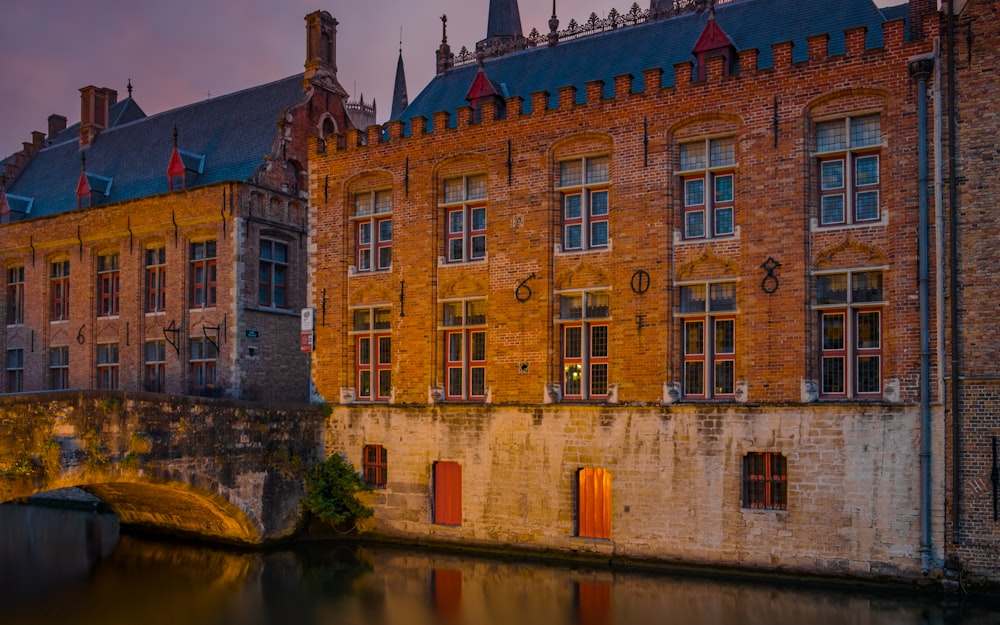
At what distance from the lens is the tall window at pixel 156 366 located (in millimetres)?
24297

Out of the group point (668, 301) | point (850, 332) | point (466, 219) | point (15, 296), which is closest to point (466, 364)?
point (466, 219)

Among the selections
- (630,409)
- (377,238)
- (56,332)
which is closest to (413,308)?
(377,238)

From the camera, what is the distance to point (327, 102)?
84.2 feet

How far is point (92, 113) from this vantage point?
103 ft

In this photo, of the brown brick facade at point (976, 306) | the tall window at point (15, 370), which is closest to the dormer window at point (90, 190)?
the tall window at point (15, 370)

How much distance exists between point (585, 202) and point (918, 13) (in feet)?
21.5

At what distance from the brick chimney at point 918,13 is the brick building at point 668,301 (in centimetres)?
4

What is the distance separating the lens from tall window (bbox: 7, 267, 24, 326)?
92.0 ft

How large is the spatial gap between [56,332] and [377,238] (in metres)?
13.0

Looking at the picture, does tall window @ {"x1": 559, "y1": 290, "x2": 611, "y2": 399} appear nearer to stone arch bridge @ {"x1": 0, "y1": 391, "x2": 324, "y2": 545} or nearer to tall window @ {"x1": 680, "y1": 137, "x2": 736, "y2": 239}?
tall window @ {"x1": 680, "y1": 137, "x2": 736, "y2": 239}

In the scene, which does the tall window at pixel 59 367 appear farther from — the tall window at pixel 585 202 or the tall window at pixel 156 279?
the tall window at pixel 585 202

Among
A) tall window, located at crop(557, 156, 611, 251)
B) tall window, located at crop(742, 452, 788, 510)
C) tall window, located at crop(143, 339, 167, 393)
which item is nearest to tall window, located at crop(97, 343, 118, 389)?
tall window, located at crop(143, 339, 167, 393)

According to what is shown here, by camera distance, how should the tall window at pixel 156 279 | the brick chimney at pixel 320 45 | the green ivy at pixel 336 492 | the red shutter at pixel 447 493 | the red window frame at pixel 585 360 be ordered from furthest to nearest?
the brick chimney at pixel 320 45, the tall window at pixel 156 279, the green ivy at pixel 336 492, the red shutter at pixel 447 493, the red window frame at pixel 585 360

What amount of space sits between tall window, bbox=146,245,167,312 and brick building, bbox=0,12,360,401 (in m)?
0.04
